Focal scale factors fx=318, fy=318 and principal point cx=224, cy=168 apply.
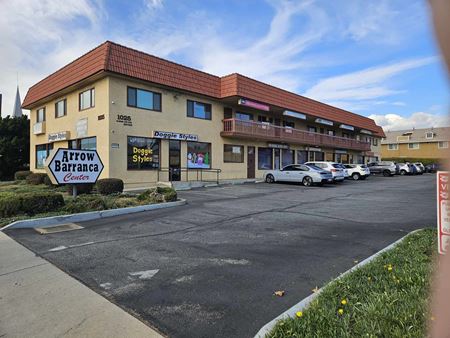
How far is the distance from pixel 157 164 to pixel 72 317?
57.7 feet

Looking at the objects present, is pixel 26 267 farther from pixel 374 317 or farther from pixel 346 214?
pixel 346 214

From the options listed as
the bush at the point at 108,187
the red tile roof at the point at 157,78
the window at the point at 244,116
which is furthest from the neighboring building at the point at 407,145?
the bush at the point at 108,187

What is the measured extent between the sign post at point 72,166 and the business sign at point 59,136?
12.6m

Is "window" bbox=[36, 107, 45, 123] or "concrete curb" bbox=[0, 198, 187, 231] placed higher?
"window" bbox=[36, 107, 45, 123]

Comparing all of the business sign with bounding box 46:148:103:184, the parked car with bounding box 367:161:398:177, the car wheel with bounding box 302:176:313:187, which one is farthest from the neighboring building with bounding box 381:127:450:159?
the business sign with bounding box 46:148:103:184

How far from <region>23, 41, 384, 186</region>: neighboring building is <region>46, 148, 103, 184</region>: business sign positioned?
20.6 ft

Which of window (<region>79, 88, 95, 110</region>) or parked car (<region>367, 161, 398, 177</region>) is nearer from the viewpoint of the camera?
window (<region>79, 88, 95, 110</region>)

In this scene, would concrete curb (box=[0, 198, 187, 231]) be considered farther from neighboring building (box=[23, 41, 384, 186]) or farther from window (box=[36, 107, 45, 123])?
window (box=[36, 107, 45, 123])

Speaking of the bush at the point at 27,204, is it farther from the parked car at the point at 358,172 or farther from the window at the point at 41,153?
the parked car at the point at 358,172

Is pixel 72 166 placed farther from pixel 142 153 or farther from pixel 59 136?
pixel 59 136

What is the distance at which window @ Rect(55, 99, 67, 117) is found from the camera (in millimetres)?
24434

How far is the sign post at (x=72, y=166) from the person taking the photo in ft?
37.6

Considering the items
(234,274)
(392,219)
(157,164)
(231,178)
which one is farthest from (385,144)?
(234,274)

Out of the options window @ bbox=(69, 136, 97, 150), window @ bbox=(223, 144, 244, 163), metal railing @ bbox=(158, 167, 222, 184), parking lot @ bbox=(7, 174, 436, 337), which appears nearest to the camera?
parking lot @ bbox=(7, 174, 436, 337)
